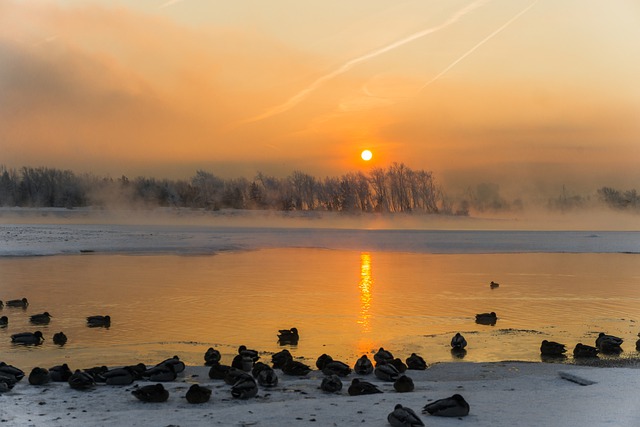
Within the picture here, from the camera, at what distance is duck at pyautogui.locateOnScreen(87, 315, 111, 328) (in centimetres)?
1436

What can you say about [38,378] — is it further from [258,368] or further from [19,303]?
[19,303]

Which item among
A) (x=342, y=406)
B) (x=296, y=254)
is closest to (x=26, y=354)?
(x=342, y=406)

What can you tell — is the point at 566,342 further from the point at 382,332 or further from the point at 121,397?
the point at 121,397

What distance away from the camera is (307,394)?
30.8ft

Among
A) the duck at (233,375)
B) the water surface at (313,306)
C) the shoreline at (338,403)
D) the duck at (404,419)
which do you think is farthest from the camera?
the water surface at (313,306)

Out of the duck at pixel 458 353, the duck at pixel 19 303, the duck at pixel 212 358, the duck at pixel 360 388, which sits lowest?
the duck at pixel 458 353

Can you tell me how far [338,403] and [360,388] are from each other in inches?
29.2

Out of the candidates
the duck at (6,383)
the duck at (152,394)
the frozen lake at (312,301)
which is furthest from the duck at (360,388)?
the duck at (6,383)

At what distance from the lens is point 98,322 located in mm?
14391

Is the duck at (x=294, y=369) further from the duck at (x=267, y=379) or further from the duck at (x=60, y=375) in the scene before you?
the duck at (x=60, y=375)

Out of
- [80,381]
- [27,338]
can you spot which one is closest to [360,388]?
[80,381]

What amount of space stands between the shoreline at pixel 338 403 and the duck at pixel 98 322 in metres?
4.49

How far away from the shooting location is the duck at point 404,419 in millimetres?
7418

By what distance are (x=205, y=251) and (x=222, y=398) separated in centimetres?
2928
